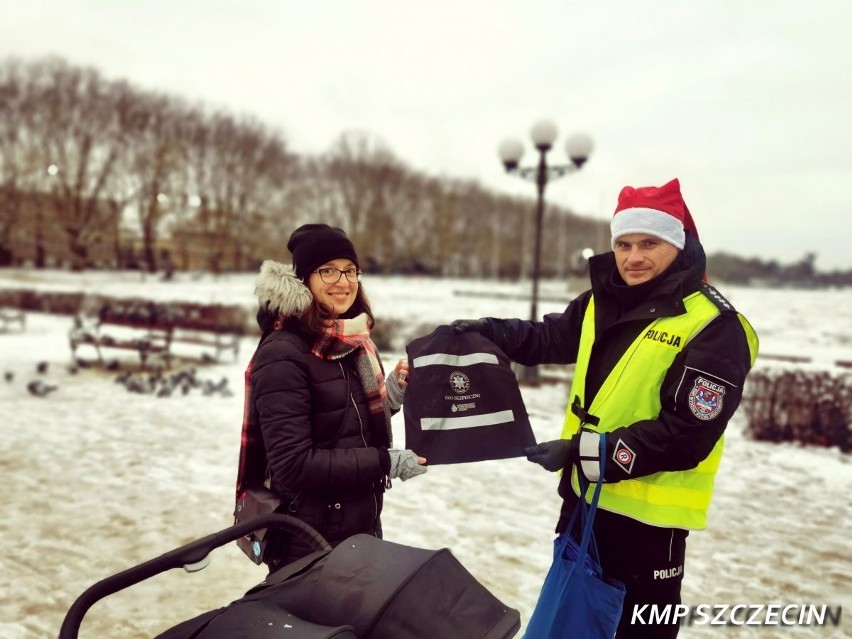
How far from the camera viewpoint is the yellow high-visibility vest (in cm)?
218

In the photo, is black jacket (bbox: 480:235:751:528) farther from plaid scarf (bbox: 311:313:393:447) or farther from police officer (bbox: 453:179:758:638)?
plaid scarf (bbox: 311:313:393:447)

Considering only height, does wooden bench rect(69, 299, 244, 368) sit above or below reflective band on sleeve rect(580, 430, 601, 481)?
below

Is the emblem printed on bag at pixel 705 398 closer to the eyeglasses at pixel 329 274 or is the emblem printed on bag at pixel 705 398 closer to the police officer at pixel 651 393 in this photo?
the police officer at pixel 651 393

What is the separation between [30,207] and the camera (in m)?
43.3

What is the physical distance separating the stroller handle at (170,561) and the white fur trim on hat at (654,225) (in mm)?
1570

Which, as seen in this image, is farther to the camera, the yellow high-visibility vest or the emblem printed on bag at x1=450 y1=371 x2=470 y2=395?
the emblem printed on bag at x1=450 y1=371 x2=470 y2=395

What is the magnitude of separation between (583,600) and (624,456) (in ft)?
Answer: 1.71

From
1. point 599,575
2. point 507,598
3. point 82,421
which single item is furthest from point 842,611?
point 82,421

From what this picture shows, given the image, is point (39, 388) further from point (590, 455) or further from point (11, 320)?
point (590, 455)

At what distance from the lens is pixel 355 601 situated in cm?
150

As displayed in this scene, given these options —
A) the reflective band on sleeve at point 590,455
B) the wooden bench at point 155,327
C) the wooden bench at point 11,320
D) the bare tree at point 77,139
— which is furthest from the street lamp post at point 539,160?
the bare tree at point 77,139

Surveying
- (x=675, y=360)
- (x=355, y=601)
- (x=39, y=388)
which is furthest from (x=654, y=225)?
(x=39, y=388)

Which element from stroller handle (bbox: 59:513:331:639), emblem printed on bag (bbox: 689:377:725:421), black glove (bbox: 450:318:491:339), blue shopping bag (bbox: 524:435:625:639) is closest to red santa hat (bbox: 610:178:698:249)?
emblem printed on bag (bbox: 689:377:725:421)

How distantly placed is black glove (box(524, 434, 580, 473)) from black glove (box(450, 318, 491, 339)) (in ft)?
2.12
